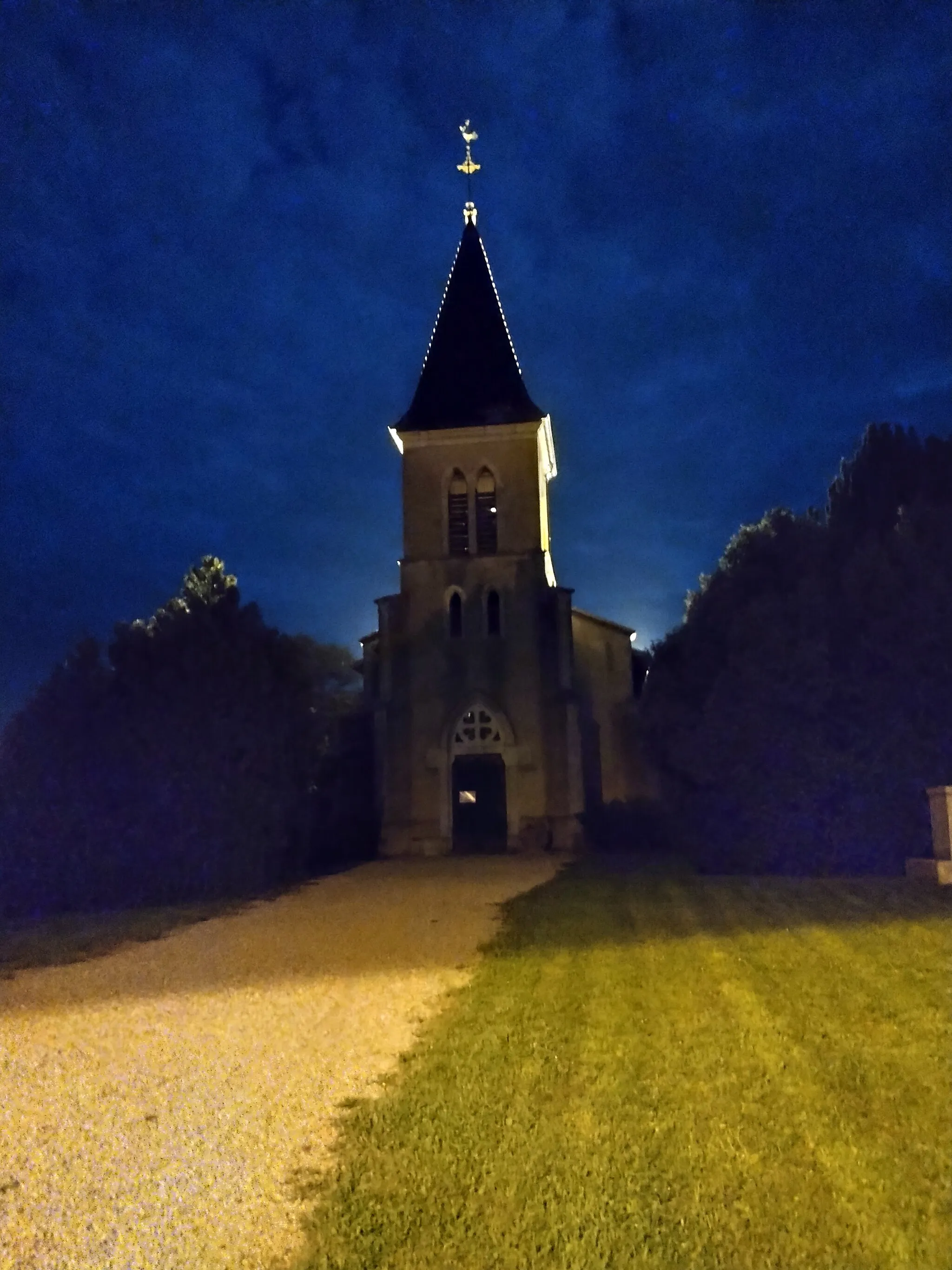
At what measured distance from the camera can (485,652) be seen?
932 inches

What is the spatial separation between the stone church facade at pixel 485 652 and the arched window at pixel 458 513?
5 cm

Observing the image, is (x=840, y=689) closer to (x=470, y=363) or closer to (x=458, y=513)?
(x=458, y=513)

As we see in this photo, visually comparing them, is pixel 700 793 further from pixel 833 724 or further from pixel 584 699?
pixel 584 699

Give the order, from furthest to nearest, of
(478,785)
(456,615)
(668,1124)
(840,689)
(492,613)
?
(478,785) → (456,615) → (492,613) → (840,689) → (668,1124)

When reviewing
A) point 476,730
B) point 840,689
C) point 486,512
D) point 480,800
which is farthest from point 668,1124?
point 480,800

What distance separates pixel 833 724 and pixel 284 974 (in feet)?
37.0

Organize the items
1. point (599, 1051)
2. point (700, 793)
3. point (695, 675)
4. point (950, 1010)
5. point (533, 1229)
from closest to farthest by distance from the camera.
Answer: point (533, 1229), point (599, 1051), point (950, 1010), point (700, 793), point (695, 675)

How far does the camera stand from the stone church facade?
22.9 m

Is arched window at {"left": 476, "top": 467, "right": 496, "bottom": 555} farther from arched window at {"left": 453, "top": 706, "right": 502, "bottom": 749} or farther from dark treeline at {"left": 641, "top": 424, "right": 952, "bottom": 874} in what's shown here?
dark treeline at {"left": 641, "top": 424, "right": 952, "bottom": 874}

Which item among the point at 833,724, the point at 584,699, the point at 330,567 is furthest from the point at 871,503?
the point at 330,567

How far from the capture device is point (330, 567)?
4466 inches

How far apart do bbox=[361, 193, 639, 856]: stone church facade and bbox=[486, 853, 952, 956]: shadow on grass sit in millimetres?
6852

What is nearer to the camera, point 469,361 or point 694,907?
point 694,907

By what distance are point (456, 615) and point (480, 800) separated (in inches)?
256
